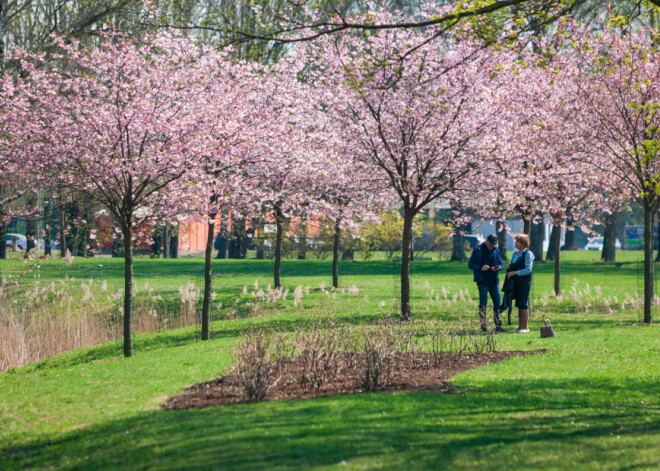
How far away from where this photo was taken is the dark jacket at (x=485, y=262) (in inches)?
572

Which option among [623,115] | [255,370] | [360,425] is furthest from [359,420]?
[623,115]

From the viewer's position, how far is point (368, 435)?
21.9 feet

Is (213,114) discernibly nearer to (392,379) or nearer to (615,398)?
(392,379)

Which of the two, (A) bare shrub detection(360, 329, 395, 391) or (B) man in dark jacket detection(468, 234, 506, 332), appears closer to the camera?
(A) bare shrub detection(360, 329, 395, 391)

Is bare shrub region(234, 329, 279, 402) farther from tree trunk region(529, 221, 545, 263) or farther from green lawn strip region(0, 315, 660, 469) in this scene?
tree trunk region(529, 221, 545, 263)

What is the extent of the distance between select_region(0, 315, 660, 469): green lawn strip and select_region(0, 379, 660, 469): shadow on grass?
0.01 meters

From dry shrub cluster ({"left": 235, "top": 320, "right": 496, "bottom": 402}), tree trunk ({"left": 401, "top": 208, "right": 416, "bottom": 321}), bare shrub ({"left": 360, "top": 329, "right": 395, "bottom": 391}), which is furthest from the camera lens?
tree trunk ({"left": 401, "top": 208, "right": 416, "bottom": 321})

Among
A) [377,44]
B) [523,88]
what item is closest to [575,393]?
[377,44]

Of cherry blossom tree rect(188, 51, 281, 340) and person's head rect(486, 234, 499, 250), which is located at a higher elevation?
cherry blossom tree rect(188, 51, 281, 340)

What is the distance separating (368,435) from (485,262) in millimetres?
8447

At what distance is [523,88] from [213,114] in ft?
37.6

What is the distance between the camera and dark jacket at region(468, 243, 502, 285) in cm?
1452

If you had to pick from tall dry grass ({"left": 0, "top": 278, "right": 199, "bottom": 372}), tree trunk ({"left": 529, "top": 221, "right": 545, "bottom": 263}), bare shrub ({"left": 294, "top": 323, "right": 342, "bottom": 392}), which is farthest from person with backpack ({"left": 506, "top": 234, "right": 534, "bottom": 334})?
tree trunk ({"left": 529, "top": 221, "right": 545, "bottom": 263})

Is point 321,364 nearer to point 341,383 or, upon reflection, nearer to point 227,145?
point 341,383
